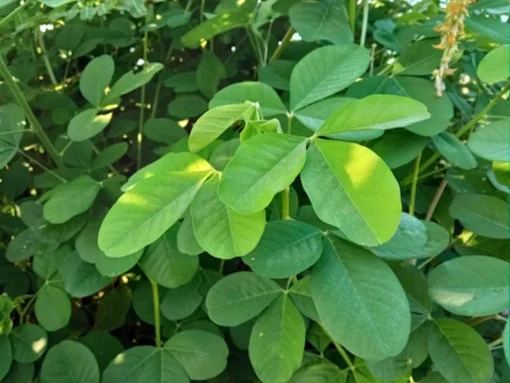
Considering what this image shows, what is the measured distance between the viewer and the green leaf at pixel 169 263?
0.56 m

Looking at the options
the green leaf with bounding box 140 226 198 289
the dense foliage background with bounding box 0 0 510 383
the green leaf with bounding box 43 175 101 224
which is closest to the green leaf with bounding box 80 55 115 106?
the dense foliage background with bounding box 0 0 510 383

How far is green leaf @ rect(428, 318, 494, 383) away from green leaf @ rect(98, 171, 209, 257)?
26 centimetres

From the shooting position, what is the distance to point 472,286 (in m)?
0.44

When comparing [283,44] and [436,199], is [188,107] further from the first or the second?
[436,199]

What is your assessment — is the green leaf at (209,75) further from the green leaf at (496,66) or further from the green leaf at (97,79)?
the green leaf at (496,66)

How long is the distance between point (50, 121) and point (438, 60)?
0.53 metres

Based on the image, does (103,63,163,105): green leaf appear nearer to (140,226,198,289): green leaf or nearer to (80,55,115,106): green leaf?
(80,55,115,106): green leaf

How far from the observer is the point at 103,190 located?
2.17 feet

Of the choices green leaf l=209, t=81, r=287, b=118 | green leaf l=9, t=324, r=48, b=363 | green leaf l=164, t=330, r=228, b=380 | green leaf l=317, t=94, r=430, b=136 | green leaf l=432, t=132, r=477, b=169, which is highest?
green leaf l=317, t=94, r=430, b=136

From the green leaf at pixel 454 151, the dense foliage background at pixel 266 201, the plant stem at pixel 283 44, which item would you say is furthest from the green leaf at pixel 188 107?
the green leaf at pixel 454 151

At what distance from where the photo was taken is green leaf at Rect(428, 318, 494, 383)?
482mm

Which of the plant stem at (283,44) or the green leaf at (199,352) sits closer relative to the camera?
the green leaf at (199,352)

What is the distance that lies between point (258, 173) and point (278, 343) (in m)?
0.18

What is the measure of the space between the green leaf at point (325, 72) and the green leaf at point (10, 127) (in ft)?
1.10
